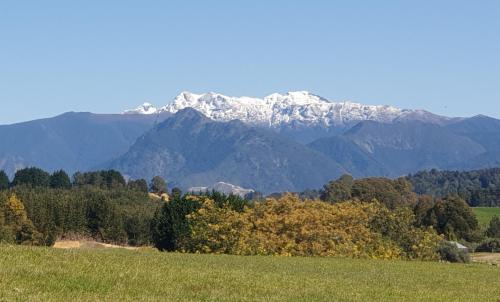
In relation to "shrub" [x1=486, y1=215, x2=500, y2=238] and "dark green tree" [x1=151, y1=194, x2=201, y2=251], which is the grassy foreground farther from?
"shrub" [x1=486, y1=215, x2=500, y2=238]

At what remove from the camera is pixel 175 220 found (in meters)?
78.2

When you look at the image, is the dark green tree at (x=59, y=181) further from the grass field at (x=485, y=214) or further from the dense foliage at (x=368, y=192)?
the grass field at (x=485, y=214)

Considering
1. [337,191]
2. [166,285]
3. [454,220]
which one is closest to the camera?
[166,285]

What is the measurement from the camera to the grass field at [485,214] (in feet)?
478

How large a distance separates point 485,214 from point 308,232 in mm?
111865

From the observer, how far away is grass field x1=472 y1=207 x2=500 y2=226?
145750 millimetres

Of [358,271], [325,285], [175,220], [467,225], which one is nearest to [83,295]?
[325,285]

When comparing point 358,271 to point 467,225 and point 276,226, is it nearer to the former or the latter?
point 276,226

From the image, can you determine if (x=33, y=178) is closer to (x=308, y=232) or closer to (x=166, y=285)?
(x=308, y=232)

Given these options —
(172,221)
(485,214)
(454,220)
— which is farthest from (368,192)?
(172,221)

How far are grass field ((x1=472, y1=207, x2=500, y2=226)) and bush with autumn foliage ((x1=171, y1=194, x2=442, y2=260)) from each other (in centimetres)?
8391

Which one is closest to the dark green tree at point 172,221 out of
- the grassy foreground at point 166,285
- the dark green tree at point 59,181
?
the grassy foreground at point 166,285

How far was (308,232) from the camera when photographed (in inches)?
2114

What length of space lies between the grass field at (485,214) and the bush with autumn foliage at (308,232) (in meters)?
83.9
